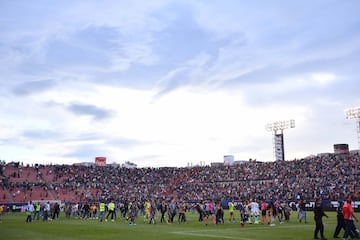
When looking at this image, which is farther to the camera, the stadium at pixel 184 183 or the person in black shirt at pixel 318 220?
the stadium at pixel 184 183

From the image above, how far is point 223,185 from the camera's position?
7969 centimetres

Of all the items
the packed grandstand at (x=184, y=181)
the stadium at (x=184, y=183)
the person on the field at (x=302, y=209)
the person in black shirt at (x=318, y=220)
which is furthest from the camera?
the packed grandstand at (x=184, y=181)

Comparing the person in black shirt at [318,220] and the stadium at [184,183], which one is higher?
the stadium at [184,183]

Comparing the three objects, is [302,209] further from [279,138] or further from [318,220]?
[279,138]

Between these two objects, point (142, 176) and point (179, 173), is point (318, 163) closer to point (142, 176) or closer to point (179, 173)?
point (179, 173)

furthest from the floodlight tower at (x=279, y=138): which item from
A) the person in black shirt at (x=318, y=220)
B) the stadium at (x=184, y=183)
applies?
the person in black shirt at (x=318, y=220)

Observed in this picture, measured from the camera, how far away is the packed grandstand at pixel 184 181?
65.7 meters

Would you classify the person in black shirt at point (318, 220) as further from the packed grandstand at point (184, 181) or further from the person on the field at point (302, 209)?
the packed grandstand at point (184, 181)

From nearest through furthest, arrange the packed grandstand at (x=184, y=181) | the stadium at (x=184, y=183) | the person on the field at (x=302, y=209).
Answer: the person on the field at (x=302, y=209)
the stadium at (x=184, y=183)
the packed grandstand at (x=184, y=181)

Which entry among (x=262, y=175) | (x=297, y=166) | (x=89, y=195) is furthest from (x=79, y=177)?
(x=297, y=166)

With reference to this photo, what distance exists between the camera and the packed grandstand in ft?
216

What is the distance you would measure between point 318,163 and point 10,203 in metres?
51.5

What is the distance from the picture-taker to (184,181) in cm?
8669

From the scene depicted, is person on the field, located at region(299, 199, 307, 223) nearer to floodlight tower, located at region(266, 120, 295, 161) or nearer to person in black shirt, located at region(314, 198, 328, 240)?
person in black shirt, located at region(314, 198, 328, 240)
